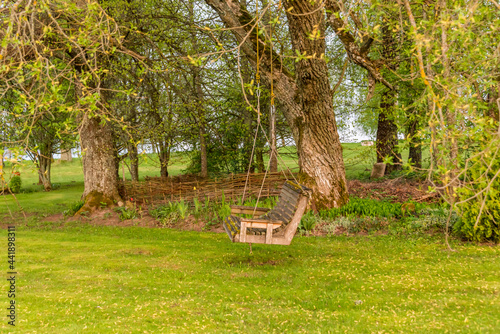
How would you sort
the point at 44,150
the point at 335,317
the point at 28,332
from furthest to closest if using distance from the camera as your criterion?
the point at 44,150, the point at 335,317, the point at 28,332

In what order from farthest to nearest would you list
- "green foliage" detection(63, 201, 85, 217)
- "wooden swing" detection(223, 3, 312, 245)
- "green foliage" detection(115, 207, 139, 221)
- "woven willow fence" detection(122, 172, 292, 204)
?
"green foliage" detection(63, 201, 85, 217) < "woven willow fence" detection(122, 172, 292, 204) < "green foliage" detection(115, 207, 139, 221) < "wooden swing" detection(223, 3, 312, 245)

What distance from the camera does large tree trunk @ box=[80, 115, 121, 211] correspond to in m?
12.2

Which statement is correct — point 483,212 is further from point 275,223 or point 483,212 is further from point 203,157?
point 203,157

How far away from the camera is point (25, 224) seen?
11.8 m

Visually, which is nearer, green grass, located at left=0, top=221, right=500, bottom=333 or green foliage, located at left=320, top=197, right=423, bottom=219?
green grass, located at left=0, top=221, right=500, bottom=333

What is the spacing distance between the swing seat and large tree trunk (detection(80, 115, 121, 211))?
6.53 m

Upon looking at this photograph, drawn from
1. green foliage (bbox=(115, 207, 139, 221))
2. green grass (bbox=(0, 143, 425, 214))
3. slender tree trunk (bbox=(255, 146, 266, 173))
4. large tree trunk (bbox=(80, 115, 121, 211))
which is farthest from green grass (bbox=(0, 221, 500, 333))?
slender tree trunk (bbox=(255, 146, 266, 173))

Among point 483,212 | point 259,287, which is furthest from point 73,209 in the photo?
point 483,212

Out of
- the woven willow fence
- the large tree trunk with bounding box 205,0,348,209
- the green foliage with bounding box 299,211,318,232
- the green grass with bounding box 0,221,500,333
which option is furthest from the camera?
the woven willow fence

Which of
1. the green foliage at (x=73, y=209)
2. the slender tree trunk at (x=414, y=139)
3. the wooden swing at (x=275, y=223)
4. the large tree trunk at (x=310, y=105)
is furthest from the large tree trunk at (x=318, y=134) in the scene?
the green foliage at (x=73, y=209)

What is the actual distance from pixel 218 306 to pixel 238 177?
685 cm

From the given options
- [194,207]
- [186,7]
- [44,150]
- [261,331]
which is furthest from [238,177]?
[44,150]

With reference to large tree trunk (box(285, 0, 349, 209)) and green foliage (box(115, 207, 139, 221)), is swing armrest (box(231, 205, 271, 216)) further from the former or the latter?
green foliage (box(115, 207, 139, 221))

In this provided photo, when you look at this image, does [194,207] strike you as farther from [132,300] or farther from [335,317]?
[335,317]
